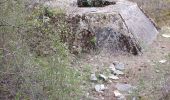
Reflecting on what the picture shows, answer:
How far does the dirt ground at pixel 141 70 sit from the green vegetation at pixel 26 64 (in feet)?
2.59

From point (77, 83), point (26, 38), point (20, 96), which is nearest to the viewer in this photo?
point (20, 96)

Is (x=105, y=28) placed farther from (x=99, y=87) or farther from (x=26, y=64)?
(x=26, y=64)

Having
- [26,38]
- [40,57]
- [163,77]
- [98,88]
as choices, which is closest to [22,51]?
[26,38]

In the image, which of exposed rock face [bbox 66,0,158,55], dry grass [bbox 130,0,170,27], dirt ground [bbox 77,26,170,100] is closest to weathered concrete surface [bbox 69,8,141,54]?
exposed rock face [bbox 66,0,158,55]

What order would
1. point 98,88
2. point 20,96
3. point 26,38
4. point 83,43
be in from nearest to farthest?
point 20,96 < point 26,38 < point 98,88 < point 83,43

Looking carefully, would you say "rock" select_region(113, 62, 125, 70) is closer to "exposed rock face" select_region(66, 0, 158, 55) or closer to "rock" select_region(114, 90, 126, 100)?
"exposed rock face" select_region(66, 0, 158, 55)

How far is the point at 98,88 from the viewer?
17.3 feet

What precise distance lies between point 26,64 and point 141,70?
2198mm

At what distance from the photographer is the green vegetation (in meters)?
4.10

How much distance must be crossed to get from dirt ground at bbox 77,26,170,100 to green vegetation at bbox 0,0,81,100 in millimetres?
788

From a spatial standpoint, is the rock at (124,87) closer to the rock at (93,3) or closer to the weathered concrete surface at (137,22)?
the weathered concrete surface at (137,22)

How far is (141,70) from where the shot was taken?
5840mm

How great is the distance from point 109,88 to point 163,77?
0.70 metres

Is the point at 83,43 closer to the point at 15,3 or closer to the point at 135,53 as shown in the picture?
the point at 135,53
